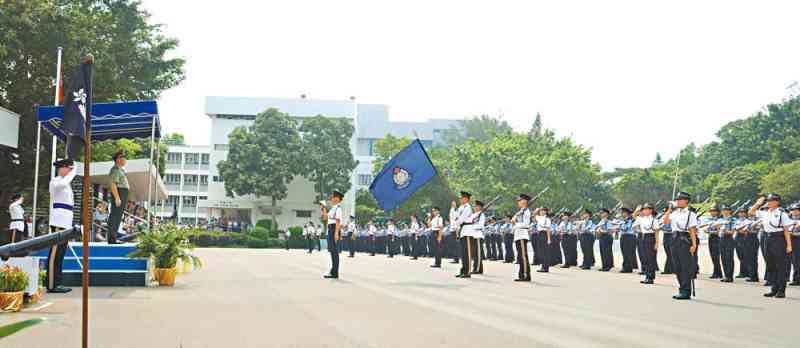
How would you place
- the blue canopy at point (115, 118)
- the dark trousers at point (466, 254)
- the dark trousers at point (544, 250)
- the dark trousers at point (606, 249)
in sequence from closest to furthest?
1. the blue canopy at point (115, 118)
2. the dark trousers at point (466, 254)
3. the dark trousers at point (544, 250)
4. the dark trousers at point (606, 249)

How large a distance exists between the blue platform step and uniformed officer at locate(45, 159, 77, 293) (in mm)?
1105

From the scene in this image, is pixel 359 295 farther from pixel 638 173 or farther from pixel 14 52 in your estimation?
pixel 638 173

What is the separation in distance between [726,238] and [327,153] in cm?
4962

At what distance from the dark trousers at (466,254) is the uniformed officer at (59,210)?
839 centimetres

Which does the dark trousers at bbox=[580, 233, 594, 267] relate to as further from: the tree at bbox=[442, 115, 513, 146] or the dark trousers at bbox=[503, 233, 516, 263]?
the tree at bbox=[442, 115, 513, 146]

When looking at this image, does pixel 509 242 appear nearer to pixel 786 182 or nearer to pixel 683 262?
pixel 683 262

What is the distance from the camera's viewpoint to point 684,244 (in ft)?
40.6

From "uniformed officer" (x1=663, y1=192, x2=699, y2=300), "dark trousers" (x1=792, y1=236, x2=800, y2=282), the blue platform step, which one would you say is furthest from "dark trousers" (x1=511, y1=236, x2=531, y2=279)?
the blue platform step

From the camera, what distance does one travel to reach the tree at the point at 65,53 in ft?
79.2

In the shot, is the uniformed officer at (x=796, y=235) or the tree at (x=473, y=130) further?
the tree at (x=473, y=130)

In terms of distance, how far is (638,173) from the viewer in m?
75.5

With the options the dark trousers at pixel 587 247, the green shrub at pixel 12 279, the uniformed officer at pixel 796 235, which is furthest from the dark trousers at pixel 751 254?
the green shrub at pixel 12 279

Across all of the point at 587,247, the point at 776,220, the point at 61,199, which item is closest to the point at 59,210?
the point at 61,199

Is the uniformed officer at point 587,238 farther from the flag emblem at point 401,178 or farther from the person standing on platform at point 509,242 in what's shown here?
the flag emblem at point 401,178
